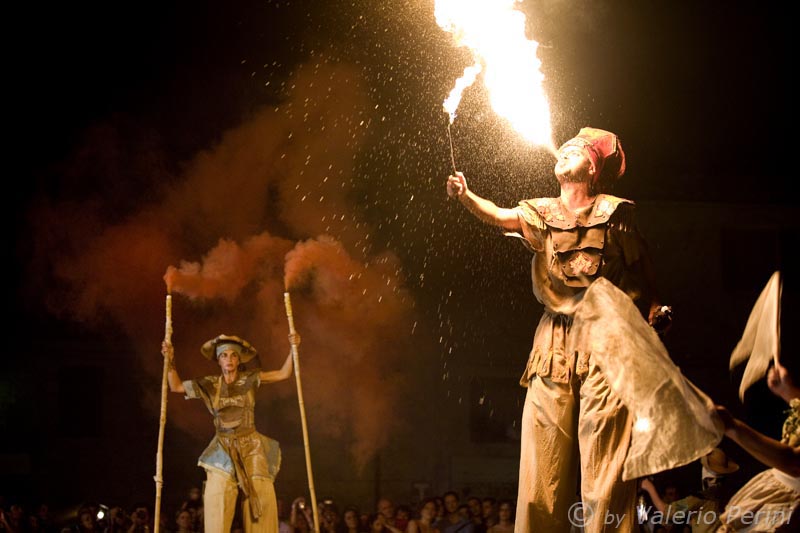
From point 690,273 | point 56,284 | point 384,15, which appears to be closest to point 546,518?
point 384,15

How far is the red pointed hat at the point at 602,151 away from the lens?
609cm

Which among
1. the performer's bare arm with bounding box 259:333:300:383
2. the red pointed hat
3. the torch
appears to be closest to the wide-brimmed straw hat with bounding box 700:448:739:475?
the red pointed hat

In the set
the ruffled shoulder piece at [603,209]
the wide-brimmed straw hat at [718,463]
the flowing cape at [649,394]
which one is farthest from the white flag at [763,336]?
the wide-brimmed straw hat at [718,463]

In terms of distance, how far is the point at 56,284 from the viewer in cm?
1578

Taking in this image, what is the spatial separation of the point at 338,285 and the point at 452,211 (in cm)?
192

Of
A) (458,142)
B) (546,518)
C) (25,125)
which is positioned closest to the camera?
(546,518)

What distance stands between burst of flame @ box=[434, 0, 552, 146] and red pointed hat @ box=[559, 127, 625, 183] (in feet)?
0.94

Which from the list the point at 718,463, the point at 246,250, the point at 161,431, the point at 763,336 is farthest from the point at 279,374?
the point at 246,250

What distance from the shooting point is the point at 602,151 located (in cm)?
612

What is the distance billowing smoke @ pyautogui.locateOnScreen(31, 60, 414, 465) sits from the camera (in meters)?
15.3

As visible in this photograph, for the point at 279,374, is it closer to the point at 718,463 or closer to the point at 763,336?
the point at 718,463

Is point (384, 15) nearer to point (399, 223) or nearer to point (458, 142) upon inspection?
point (458, 142)

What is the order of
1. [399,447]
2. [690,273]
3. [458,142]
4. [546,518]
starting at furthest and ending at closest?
1. [690,273]
2. [399,447]
3. [458,142]
4. [546,518]

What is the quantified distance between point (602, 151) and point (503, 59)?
3.13 feet
